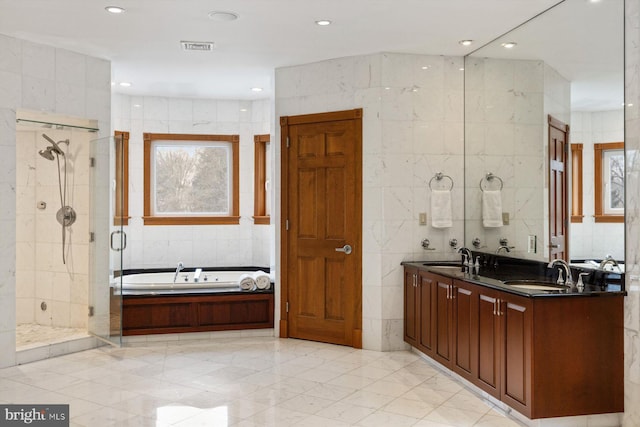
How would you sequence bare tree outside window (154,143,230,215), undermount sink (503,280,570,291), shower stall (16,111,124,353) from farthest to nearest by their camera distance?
bare tree outside window (154,143,230,215), shower stall (16,111,124,353), undermount sink (503,280,570,291)

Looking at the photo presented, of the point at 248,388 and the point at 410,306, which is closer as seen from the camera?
the point at 248,388

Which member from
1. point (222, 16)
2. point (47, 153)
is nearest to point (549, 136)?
point (222, 16)

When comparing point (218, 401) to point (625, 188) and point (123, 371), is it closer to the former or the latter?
point (123, 371)

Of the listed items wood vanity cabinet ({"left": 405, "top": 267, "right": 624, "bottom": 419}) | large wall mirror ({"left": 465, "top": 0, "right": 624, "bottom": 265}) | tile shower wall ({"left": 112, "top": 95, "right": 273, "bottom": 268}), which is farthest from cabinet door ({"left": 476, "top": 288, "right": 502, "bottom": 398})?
tile shower wall ({"left": 112, "top": 95, "right": 273, "bottom": 268})

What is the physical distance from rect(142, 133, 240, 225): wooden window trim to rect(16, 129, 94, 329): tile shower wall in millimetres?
1526

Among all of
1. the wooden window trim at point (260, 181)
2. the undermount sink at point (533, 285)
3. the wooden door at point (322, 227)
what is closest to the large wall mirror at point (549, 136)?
the undermount sink at point (533, 285)

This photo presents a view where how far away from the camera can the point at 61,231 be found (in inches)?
211

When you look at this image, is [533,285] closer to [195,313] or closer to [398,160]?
[398,160]

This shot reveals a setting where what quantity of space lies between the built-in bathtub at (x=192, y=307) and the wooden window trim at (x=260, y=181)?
1.58m

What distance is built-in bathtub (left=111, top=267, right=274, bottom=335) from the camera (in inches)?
207

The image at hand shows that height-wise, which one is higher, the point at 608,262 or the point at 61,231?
the point at 61,231

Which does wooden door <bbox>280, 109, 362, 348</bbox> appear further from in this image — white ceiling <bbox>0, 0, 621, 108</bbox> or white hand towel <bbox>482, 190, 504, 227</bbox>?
white hand towel <bbox>482, 190, 504, 227</bbox>

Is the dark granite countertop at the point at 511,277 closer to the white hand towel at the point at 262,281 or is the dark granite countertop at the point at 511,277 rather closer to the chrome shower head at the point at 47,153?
the white hand towel at the point at 262,281

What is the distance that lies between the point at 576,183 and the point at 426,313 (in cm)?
155
